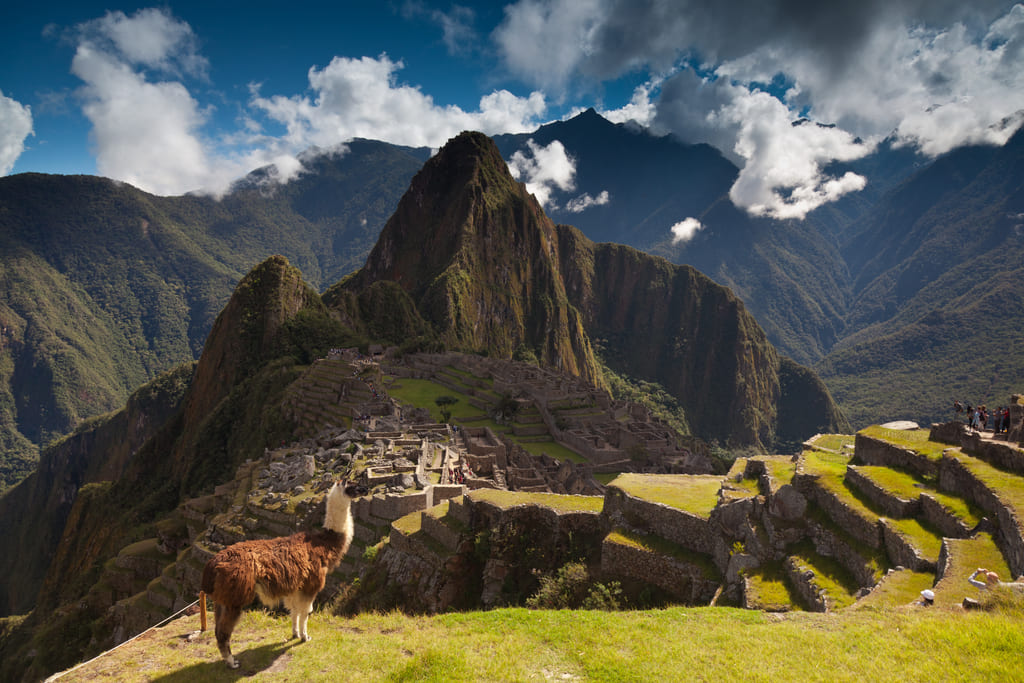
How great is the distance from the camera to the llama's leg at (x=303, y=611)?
268 inches

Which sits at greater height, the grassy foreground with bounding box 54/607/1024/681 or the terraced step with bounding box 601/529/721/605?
the grassy foreground with bounding box 54/607/1024/681

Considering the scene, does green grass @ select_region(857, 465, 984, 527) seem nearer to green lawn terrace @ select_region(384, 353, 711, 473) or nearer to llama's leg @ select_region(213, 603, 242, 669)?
llama's leg @ select_region(213, 603, 242, 669)

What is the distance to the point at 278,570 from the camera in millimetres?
6465

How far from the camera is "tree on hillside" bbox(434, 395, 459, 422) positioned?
48244 millimetres

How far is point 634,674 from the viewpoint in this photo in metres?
5.97

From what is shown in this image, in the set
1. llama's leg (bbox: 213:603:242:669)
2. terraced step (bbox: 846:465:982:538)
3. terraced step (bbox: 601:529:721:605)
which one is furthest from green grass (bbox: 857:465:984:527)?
llama's leg (bbox: 213:603:242:669)

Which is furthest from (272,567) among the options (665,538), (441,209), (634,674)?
(441,209)

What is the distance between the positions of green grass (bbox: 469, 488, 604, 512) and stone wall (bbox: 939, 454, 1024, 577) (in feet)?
25.5

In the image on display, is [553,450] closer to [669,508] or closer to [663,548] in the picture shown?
[669,508]

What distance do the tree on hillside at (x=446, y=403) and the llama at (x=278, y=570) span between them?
1586 inches

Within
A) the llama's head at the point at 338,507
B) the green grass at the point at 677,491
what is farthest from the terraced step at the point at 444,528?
the llama's head at the point at 338,507

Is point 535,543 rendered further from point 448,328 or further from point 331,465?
point 448,328

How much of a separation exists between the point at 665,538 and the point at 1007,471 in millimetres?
6884

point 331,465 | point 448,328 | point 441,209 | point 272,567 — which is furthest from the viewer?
point 441,209
